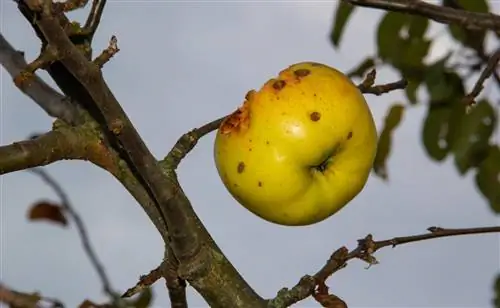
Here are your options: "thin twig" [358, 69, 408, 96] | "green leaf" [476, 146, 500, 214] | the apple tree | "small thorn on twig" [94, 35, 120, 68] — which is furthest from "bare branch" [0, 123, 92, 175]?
"green leaf" [476, 146, 500, 214]

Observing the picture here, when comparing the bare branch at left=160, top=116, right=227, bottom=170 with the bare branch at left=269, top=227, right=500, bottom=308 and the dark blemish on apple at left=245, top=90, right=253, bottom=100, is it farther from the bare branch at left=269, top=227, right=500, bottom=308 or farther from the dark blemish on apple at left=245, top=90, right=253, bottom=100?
the bare branch at left=269, top=227, right=500, bottom=308

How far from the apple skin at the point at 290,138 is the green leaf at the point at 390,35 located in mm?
505

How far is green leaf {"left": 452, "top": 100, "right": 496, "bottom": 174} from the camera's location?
179cm

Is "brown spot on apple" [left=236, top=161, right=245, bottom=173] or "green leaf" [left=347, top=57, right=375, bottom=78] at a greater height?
"green leaf" [left=347, top=57, right=375, bottom=78]

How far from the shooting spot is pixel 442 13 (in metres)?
0.95

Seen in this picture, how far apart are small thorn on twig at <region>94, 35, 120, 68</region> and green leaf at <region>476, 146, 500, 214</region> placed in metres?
0.96

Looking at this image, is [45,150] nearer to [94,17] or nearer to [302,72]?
[94,17]

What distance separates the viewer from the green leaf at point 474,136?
179cm

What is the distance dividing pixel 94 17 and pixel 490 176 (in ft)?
2.90

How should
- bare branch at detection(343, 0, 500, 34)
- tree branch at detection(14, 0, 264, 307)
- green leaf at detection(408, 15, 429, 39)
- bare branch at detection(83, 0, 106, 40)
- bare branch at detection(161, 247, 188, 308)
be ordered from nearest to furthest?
bare branch at detection(343, 0, 500, 34) < tree branch at detection(14, 0, 264, 307) < bare branch at detection(161, 247, 188, 308) < bare branch at detection(83, 0, 106, 40) < green leaf at detection(408, 15, 429, 39)

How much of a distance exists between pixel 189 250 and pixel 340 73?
13.7 inches

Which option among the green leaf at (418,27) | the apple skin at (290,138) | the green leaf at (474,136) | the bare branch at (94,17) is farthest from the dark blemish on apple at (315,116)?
the green leaf at (418,27)

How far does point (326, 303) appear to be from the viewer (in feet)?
4.17

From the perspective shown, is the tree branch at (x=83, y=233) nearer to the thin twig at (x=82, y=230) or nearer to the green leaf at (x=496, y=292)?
the thin twig at (x=82, y=230)
